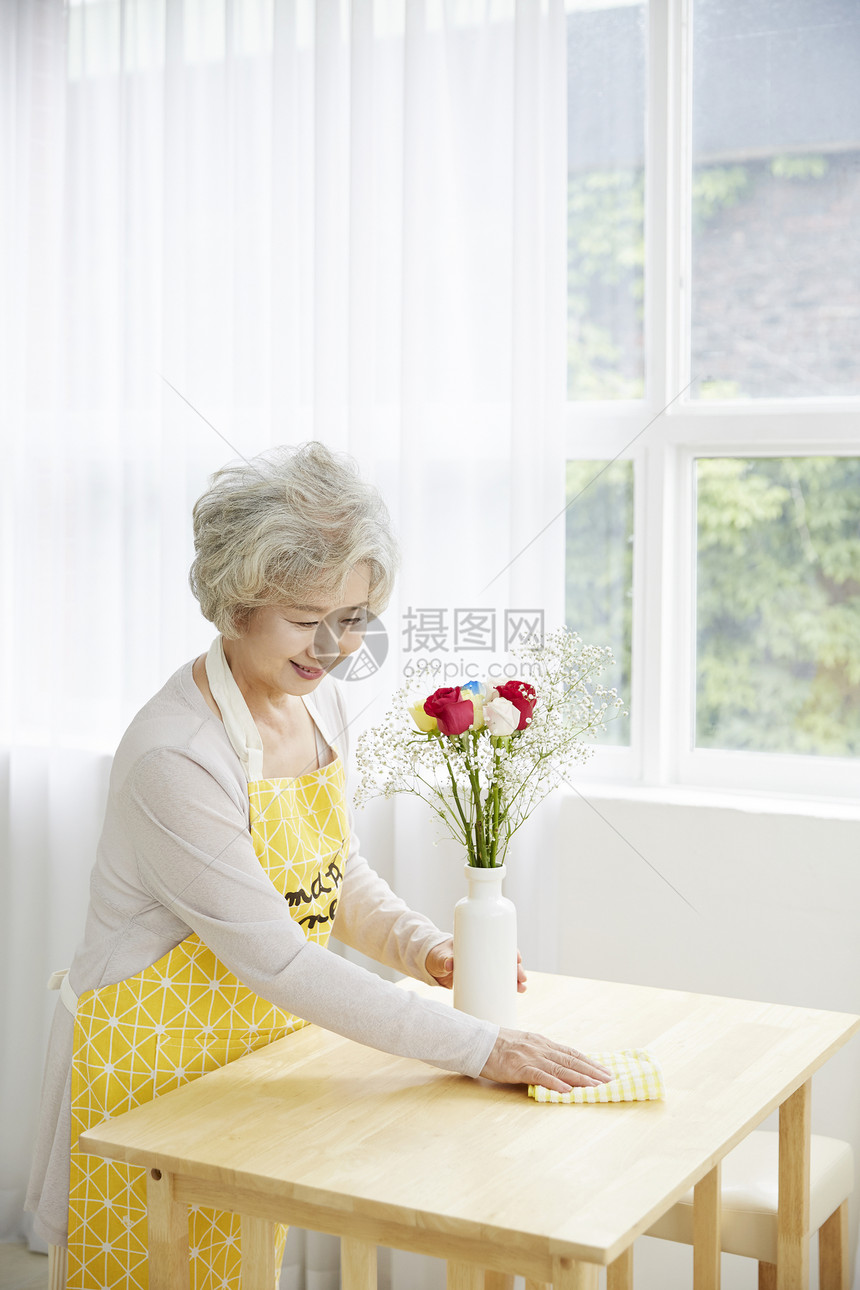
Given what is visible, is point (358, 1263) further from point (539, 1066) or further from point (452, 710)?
point (452, 710)

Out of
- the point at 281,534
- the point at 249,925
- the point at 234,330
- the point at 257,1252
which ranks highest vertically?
the point at 234,330

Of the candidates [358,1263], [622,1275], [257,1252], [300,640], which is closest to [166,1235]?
[257,1252]

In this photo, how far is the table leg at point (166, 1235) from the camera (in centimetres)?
143

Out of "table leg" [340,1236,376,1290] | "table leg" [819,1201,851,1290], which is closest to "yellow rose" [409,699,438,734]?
"table leg" [340,1236,376,1290]

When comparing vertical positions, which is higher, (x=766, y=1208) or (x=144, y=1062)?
(x=144, y=1062)

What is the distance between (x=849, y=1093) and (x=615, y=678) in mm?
901

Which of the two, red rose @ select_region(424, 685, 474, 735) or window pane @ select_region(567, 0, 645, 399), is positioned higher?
window pane @ select_region(567, 0, 645, 399)

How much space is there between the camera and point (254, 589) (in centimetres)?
167

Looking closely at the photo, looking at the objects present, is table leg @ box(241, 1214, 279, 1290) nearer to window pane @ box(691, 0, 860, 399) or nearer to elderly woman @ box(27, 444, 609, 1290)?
elderly woman @ box(27, 444, 609, 1290)

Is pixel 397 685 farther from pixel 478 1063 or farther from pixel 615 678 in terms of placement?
pixel 478 1063

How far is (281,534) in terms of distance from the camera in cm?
165

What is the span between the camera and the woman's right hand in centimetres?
153

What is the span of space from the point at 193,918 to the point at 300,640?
39cm

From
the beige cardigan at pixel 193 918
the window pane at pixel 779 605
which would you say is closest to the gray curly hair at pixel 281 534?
the beige cardigan at pixel 193 918
